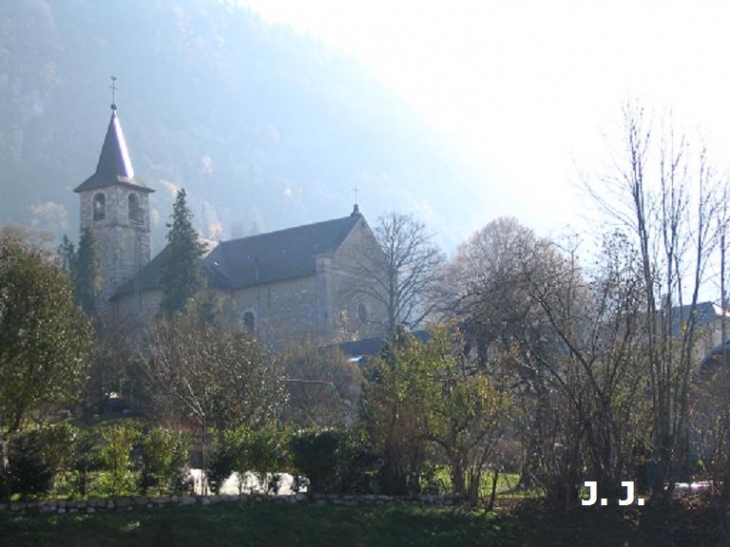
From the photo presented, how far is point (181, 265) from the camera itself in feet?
151

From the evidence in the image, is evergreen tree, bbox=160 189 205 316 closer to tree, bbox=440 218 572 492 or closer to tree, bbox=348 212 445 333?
tree, bbox=348 212 445 333

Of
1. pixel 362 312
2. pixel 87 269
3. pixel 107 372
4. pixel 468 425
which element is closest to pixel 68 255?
pixel 87 269

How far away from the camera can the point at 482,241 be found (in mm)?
56000

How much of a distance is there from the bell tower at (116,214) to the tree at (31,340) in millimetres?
42653

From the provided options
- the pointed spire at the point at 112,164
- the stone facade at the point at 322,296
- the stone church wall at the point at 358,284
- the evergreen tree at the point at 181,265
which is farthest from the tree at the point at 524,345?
the pointed spire at the point at 112,164

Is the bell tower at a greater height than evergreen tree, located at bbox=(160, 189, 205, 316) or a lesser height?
greater

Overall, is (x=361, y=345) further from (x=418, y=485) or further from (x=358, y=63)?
(x=358, y=63)

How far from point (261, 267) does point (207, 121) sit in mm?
114284

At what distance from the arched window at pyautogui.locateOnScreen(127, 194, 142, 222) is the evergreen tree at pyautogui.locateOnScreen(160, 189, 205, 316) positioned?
40.9 feet

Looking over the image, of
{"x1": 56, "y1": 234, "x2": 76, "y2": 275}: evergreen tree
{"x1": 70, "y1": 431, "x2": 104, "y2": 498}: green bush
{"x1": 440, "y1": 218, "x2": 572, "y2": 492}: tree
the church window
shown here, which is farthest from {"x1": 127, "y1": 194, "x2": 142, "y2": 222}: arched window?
{"x1": 70, "y1": 431, "x2": 104, "y2": 498}: green bush

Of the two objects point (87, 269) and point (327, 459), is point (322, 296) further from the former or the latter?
point (327, 459)

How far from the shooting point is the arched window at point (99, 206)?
59.8 meters

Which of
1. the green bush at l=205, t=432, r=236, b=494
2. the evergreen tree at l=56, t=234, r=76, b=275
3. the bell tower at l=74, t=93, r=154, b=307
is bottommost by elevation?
the green bush at l=205, t=432, r=236, b=494

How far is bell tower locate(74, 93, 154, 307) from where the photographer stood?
193 ft
